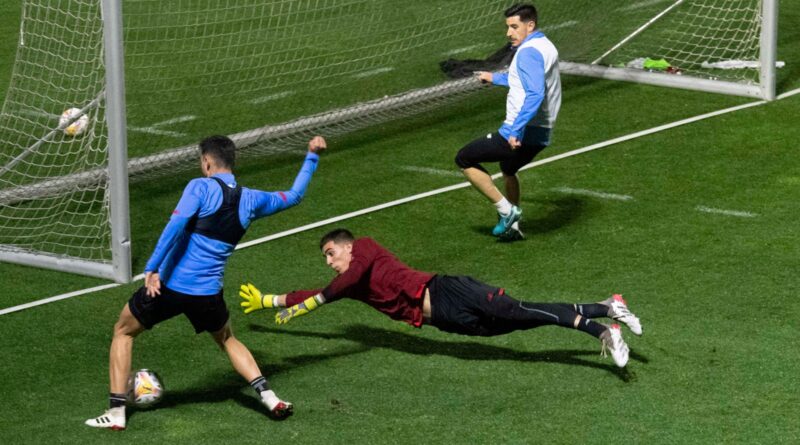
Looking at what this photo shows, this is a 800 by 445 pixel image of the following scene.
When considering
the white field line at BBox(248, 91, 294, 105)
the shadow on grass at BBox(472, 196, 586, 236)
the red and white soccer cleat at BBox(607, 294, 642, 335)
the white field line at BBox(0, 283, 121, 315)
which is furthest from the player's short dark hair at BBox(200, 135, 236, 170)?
the white field line at BBox(248, 91, 294, 105)

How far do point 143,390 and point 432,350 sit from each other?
2.10m

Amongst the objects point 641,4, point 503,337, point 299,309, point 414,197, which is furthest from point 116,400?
point 641,4

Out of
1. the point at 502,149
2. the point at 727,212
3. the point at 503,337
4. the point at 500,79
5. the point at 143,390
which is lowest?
the point at 727,212

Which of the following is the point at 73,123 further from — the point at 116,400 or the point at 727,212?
the point at 727,212

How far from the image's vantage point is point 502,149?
12.2m

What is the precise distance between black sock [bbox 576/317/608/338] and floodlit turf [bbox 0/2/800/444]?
1.06 ft

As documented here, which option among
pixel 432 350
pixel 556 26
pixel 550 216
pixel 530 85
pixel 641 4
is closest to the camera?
pixel 432 350

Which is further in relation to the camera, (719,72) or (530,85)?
(719,72)

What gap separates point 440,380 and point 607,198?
13.8 feet

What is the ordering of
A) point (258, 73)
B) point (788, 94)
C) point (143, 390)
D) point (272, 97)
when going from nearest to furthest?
point (143, 390) → point (258, 73) → point (272, 97) → point (788, 94)

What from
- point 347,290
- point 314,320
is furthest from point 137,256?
point 347,290

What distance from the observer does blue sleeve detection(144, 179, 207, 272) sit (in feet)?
28.1

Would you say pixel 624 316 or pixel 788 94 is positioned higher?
pixel 624 316

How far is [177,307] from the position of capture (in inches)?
352
